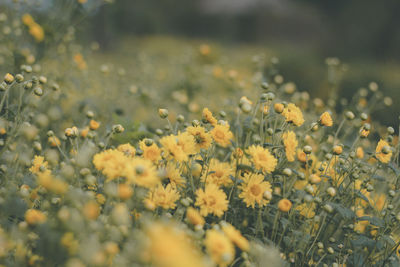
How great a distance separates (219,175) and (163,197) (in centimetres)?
33

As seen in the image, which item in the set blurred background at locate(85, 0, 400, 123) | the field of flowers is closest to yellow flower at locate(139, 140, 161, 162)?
the field of flowers

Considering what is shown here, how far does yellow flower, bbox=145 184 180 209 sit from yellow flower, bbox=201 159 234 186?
198mm

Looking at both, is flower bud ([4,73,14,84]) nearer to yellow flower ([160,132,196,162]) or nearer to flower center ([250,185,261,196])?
yellow flower ([160,132,196,162])

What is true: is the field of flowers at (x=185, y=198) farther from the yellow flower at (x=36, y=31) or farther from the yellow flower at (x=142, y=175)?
the yellow flower at (x=36, y=31)

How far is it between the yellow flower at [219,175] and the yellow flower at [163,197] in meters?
0.20

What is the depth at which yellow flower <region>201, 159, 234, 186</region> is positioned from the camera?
4.74 ft

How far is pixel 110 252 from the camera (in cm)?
89

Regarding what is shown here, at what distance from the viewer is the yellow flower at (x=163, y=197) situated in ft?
3.94

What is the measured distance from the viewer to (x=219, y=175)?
1.48m

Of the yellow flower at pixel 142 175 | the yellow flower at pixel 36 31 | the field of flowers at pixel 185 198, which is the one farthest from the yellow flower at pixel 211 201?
the yellow flower at pixel 36 31

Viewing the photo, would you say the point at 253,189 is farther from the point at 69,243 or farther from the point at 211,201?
the point at 69,243

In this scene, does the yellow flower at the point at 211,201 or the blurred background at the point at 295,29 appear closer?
the yellow flower at the point at 211,201

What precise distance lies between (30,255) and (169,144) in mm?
539

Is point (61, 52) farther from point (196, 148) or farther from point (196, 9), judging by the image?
point (196, 9)
